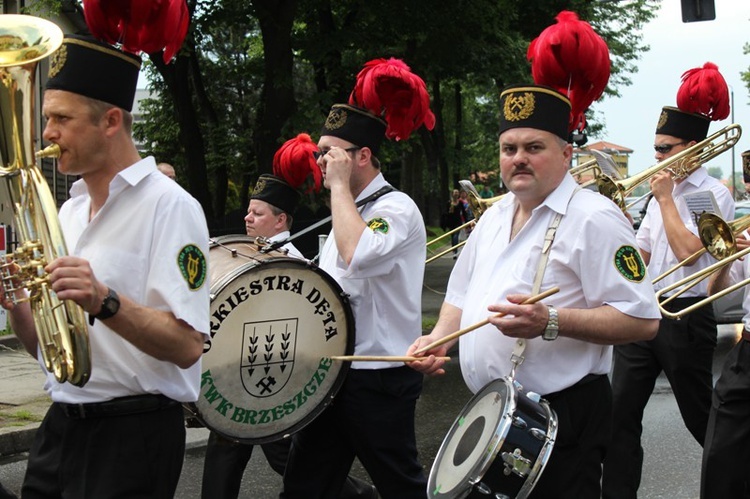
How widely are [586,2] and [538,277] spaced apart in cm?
1463

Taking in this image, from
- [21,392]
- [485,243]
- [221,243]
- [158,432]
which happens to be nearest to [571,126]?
[485,243]

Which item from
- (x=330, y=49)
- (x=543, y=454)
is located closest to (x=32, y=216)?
(x=543, y=454)

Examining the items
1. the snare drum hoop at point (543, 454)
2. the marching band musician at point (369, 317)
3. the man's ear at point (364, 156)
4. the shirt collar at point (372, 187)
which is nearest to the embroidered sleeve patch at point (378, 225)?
the marching band musician at point (369, 317)

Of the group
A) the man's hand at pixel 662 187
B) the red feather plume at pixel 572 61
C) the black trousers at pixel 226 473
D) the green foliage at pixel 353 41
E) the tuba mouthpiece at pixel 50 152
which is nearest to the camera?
the tuba mouthpiece at pixel 50 152

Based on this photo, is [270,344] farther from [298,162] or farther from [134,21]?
[298,162]

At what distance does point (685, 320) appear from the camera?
18.7ft

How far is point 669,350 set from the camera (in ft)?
18.6

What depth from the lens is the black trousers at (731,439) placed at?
14.9ft

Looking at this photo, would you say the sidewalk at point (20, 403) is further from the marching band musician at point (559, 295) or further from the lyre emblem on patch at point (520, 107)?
the lyre emblem on patch at point (520, 107)

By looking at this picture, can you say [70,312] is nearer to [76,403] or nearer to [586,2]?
[76,403]

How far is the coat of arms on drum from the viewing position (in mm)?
4363

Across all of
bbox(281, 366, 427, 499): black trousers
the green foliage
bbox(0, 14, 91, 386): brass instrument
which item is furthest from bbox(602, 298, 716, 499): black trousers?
the green foliage

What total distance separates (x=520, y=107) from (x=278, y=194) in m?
2.82

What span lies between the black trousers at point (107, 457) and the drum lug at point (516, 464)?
0.97 m
